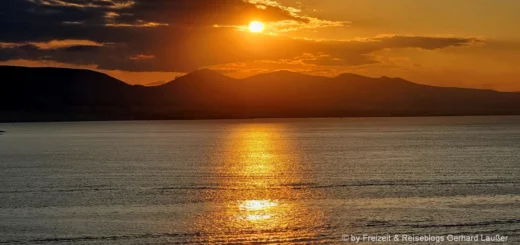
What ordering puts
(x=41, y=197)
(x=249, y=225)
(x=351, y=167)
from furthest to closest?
(x=351, y=167) < (x=41, y=197) < (x=249, y=225)

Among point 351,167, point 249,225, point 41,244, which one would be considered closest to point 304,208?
point 249,225

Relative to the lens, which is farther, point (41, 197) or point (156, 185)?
point (156, 185)

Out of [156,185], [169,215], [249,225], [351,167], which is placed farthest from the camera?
[351,167]

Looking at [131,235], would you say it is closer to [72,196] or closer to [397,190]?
[72,196]

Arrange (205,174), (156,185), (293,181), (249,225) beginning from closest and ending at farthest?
(249,225), (156,185), (293,181), (205,174)

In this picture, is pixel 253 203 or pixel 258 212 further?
pixel 253 203

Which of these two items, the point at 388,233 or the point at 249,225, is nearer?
the point at 388,233

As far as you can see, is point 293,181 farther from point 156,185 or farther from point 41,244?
point 41,244

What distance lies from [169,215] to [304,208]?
780cm

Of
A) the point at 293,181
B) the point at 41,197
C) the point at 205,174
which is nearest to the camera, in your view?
the point at 41,197

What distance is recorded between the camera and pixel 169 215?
121 ft

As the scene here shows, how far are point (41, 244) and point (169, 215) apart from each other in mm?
8535

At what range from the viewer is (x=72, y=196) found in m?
45.5

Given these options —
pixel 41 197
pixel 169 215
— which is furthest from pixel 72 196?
pixel 169 215
